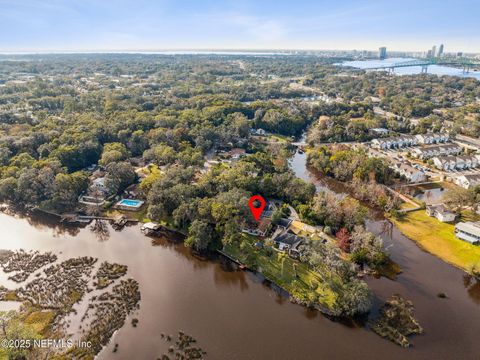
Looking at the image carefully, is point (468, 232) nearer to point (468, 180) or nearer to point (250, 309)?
point (468, 180)

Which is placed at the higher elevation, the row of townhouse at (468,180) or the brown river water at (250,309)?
the row of townhouse at (468,180)

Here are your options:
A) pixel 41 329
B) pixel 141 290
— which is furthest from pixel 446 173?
pixel 41 329

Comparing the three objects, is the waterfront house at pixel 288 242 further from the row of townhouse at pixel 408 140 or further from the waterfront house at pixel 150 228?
the row of townhouse at pixel 408 140

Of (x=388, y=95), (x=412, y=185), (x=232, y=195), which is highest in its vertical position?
(x=388, y=95)

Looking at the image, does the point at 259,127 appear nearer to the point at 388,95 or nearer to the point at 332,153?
the point at 332,153

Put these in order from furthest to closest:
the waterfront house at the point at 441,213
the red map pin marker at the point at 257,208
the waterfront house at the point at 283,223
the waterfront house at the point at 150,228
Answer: the waterfront house at the point at 441,213 < the red map pin marker at the point at 257,208 < the waterfront house at the point at 150,228 < the waterfront house at the point at 283,223

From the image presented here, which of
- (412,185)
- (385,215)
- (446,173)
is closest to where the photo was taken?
(385,215)

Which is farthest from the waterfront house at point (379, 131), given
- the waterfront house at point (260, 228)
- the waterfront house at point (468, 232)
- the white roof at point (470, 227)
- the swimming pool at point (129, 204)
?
the swimming pool at point (129, 204)
